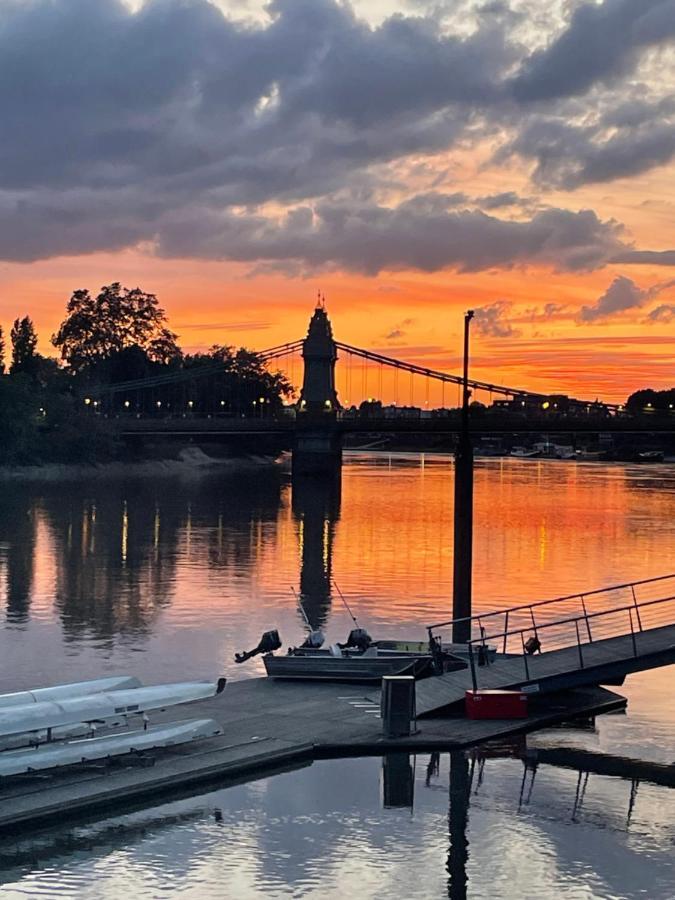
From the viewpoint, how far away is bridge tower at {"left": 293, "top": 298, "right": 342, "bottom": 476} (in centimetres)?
15100

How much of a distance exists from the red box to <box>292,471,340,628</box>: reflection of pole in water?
18.3 meters

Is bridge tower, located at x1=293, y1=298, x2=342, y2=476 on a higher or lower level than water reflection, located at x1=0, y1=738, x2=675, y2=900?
higher

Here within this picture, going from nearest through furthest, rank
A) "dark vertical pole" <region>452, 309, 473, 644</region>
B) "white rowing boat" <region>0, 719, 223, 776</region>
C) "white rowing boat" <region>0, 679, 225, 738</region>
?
"white rowing boat" <region>0, 719, 223, 776</region>, "white rowing boat" <region>0, 679, 225, 738</region>, "dark vertical pole" <region>452, 309, 473, 644</region>

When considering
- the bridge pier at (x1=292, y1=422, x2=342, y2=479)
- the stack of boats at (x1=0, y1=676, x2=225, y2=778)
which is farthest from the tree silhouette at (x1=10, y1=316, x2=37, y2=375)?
the stack of boats at (x1=0, y1=676, x2=225, y2=778)

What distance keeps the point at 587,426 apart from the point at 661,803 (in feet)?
357

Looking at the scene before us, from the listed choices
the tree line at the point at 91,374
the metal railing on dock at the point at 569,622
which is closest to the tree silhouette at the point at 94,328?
the tree line at the point at 91,374

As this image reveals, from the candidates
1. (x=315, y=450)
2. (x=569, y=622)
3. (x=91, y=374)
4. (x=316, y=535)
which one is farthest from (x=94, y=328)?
(x=569, y=622)

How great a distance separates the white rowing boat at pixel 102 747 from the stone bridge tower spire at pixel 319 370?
13820 centimetres

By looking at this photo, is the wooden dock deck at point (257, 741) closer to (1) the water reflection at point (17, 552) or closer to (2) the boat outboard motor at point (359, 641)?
(2) the boat outboard motor at point (359, 641)

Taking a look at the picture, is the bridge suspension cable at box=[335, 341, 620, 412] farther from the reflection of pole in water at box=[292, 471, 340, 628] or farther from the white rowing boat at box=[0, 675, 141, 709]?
→ the white rowing boat at box=[0, 675, 141, 709]

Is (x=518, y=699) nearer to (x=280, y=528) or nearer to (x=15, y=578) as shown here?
(x=15, y=578)

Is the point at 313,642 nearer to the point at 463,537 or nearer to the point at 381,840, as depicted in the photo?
the point at 463,537

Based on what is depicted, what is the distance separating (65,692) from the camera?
2523cm

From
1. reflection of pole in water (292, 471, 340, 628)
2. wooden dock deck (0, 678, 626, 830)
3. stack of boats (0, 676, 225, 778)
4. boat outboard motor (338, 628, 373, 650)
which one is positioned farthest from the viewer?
reflection of pole in water (292, 471, 340, 628)
